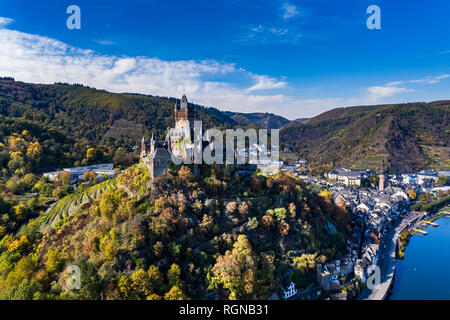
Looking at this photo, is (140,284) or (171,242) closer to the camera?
(140,284)

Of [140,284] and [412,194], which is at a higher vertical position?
[140,284]

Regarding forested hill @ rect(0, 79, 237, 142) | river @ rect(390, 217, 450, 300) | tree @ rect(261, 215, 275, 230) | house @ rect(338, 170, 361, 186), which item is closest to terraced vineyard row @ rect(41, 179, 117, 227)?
tree @ rect(261, 215, 275, 230)

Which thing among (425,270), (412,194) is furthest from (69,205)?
(412,194)

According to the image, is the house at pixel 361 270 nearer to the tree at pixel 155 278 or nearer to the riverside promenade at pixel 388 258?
the riverside promenade at pixel 388 258

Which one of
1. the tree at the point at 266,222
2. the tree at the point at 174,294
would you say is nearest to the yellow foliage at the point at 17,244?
the tree at the point at 174,294

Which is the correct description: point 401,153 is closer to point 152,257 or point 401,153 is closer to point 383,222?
point 383,222

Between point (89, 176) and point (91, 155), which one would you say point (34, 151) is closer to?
point (91, 155)
